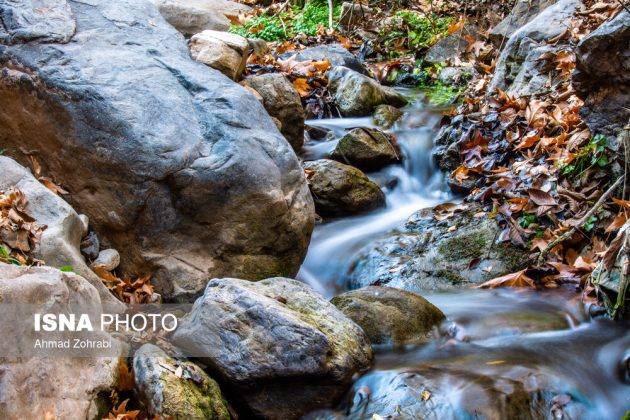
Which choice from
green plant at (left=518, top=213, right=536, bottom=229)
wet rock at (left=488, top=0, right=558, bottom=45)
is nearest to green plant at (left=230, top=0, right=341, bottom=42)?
wet rock at (left=488, top=0, right=558, bottom=45)

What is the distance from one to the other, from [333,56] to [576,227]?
6.54m

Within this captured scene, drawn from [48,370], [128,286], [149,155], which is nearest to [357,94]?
[149,155]

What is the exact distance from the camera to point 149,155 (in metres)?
4.62

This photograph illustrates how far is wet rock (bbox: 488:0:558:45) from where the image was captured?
9.35 m

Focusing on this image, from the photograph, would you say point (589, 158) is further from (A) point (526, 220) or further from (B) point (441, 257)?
(B) point (441, 257)

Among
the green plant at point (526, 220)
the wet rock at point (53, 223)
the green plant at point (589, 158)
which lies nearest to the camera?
the wet rock at point (53, 223)

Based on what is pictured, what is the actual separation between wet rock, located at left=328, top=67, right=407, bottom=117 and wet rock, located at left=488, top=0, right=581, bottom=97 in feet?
5.46

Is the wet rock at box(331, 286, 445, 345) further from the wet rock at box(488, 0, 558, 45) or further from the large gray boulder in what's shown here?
the wet rock at box(488, 0, 558, 45)

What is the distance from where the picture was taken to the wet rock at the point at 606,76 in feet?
15.7

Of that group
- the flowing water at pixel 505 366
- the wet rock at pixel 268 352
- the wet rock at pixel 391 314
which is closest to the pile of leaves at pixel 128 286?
the wet rock at pixel 268 352

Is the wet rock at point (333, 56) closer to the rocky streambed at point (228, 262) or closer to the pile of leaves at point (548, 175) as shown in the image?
the pile of leaves at point (548, 175)

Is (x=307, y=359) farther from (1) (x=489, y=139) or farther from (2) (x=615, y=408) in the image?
(1) (x=489, y=139)

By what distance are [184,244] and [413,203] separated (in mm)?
3139

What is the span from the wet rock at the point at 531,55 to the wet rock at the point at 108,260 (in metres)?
5.13
